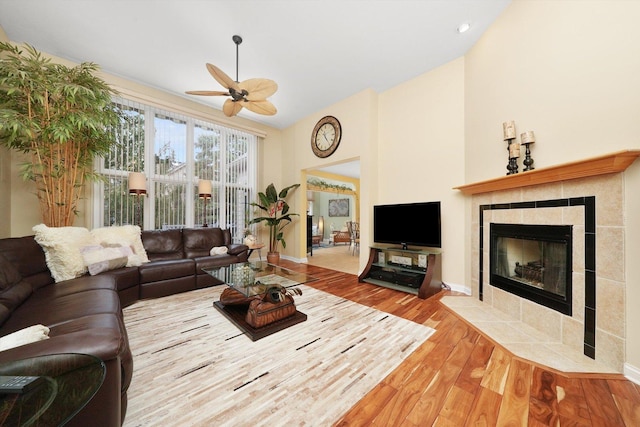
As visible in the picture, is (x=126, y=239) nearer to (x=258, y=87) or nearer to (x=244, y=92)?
(x=244, y=92)

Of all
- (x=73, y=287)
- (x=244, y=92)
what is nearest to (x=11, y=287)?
(x=73, y=287)

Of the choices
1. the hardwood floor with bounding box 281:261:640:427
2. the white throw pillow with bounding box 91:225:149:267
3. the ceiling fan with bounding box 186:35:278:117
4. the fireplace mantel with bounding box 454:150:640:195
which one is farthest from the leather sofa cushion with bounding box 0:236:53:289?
the fireplace mantel with bounding box 454:150:640:195

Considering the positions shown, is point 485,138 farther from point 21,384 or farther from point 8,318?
point 8,318

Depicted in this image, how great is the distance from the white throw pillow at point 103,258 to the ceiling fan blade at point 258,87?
2.35m

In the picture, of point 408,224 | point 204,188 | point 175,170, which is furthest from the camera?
point 175,170

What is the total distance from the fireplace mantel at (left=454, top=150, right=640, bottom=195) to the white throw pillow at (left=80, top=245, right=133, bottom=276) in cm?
421

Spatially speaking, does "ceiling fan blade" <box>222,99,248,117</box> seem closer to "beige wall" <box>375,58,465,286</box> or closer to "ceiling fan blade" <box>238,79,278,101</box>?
"ceiling fan blade" <box>238,79,278,101</box>

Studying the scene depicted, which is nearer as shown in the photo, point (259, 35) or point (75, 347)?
point (75, 347)

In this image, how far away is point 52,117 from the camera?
2.35 m

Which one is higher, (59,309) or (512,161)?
(512,161)

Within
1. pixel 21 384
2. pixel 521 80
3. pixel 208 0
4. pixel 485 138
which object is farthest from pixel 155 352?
pixel 521 80

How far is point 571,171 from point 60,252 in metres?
4.51

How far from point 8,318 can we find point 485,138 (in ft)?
14.6

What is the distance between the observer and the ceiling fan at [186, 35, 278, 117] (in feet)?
7.76
